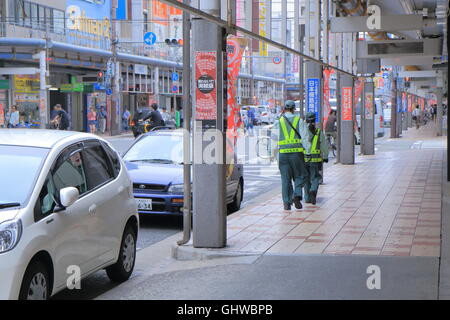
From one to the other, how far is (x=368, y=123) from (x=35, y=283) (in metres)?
24.7

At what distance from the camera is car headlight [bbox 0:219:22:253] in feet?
19.1

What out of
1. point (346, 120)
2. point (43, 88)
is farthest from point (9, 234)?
point (43, 88)

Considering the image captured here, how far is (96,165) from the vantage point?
25.9ft

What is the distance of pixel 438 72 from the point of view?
41562 mm

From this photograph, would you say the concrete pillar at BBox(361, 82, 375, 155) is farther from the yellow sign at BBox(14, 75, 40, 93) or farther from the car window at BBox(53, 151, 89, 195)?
the car window at BBox(53, 151, 89, 195)

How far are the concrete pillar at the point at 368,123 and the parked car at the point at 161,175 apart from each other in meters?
15.8

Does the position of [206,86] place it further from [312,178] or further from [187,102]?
[312,178]

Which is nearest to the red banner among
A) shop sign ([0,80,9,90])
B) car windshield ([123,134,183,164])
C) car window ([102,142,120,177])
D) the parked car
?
the parked car

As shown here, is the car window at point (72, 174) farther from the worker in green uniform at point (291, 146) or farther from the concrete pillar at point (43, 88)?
the concrete pillar at point (43, 88)

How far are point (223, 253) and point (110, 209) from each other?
1.88 metres

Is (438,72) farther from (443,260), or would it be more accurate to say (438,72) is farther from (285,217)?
(443,260)

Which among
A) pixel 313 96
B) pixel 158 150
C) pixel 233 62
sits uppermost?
pixel 233 62

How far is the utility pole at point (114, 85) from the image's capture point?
4284 cm

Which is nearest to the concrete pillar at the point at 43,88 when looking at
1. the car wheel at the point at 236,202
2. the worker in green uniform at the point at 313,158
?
the car wheel at the point at 236,202
